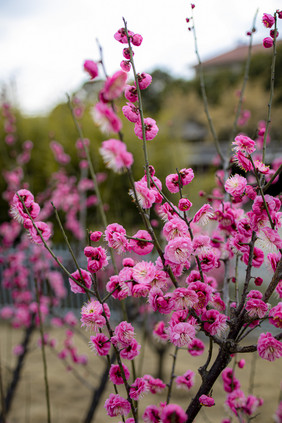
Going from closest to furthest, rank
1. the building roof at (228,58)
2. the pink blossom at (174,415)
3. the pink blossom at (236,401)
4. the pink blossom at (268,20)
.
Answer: the pink blossom at (174,415)
the pink blossom at (268,20)
the pink blossom at (236,401)
the building roof at (228,58)

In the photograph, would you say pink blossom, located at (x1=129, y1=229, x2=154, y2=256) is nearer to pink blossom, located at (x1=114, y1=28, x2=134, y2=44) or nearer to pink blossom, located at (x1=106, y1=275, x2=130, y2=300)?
pink blossom, located at (x1=106, y1=275, x2=130, y2=300)

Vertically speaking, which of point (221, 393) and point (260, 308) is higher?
point (260, 308)

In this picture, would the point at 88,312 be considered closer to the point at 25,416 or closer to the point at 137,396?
the point at 137,396

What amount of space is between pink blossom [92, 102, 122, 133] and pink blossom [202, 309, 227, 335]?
54 centimetres

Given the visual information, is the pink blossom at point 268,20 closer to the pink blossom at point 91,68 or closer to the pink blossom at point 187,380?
the pink blossom at point 91,68

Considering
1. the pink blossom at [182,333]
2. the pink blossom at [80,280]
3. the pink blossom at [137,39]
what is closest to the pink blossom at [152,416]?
the pink blossom at [182,333]

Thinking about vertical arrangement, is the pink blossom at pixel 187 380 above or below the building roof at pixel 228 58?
below

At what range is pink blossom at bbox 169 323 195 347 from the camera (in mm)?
896

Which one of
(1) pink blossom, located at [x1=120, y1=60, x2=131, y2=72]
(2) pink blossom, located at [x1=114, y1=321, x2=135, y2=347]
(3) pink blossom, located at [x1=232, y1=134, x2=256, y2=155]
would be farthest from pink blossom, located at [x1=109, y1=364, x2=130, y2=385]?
(1) pink blossom, located at [x1=120, y1=60, x2=131, y2=72]

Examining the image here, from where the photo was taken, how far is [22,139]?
804 cm

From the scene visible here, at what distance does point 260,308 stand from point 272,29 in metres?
0.82

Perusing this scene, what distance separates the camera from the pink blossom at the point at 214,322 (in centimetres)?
93

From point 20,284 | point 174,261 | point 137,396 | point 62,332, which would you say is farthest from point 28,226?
point 62,332

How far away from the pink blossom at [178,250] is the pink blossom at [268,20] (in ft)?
2.29
